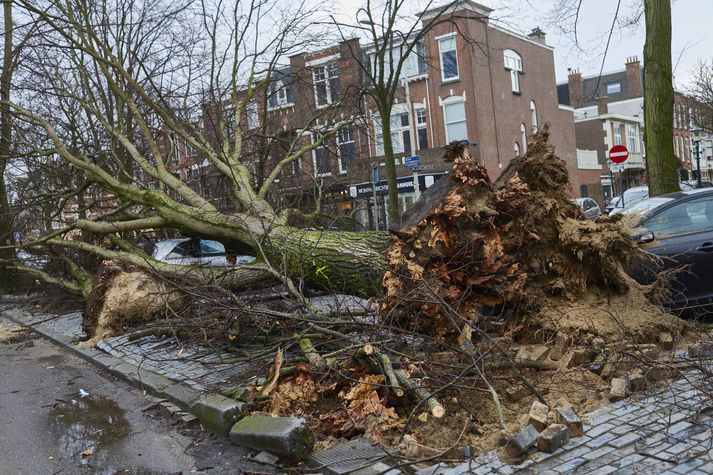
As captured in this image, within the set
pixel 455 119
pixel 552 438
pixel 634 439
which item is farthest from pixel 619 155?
pixel 552 438

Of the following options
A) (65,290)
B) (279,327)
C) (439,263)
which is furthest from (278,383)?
(65,290)

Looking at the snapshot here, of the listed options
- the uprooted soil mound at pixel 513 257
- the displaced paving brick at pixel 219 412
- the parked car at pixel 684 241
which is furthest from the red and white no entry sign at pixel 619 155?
the displaced paving brick at pixel 219 412

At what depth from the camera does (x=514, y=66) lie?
115 feet

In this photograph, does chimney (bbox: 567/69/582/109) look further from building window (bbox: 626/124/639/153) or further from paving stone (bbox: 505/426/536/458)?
paving stone (bbox: 505/426/536/458)

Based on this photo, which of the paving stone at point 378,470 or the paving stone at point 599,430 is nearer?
the paving stone at point 378,470

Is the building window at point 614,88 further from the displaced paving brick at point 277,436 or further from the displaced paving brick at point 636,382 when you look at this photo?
the displaced paving brick at point 277,436

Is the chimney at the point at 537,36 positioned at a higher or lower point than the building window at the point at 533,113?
higher

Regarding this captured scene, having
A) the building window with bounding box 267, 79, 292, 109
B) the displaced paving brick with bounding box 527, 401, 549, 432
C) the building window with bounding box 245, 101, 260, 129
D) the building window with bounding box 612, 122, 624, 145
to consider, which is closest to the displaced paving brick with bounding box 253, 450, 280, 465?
the displaced paving brick with bounding box 527, 401, 549, 432

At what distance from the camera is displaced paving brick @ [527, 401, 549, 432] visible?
3.86 m

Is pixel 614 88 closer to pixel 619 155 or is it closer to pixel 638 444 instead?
pixel 619 155

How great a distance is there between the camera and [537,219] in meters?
5.96

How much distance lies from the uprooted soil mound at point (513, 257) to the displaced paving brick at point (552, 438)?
6.09ft

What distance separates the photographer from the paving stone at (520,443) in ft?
11.9

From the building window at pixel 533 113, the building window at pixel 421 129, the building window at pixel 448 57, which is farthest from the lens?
the building window at pixel 533 113
